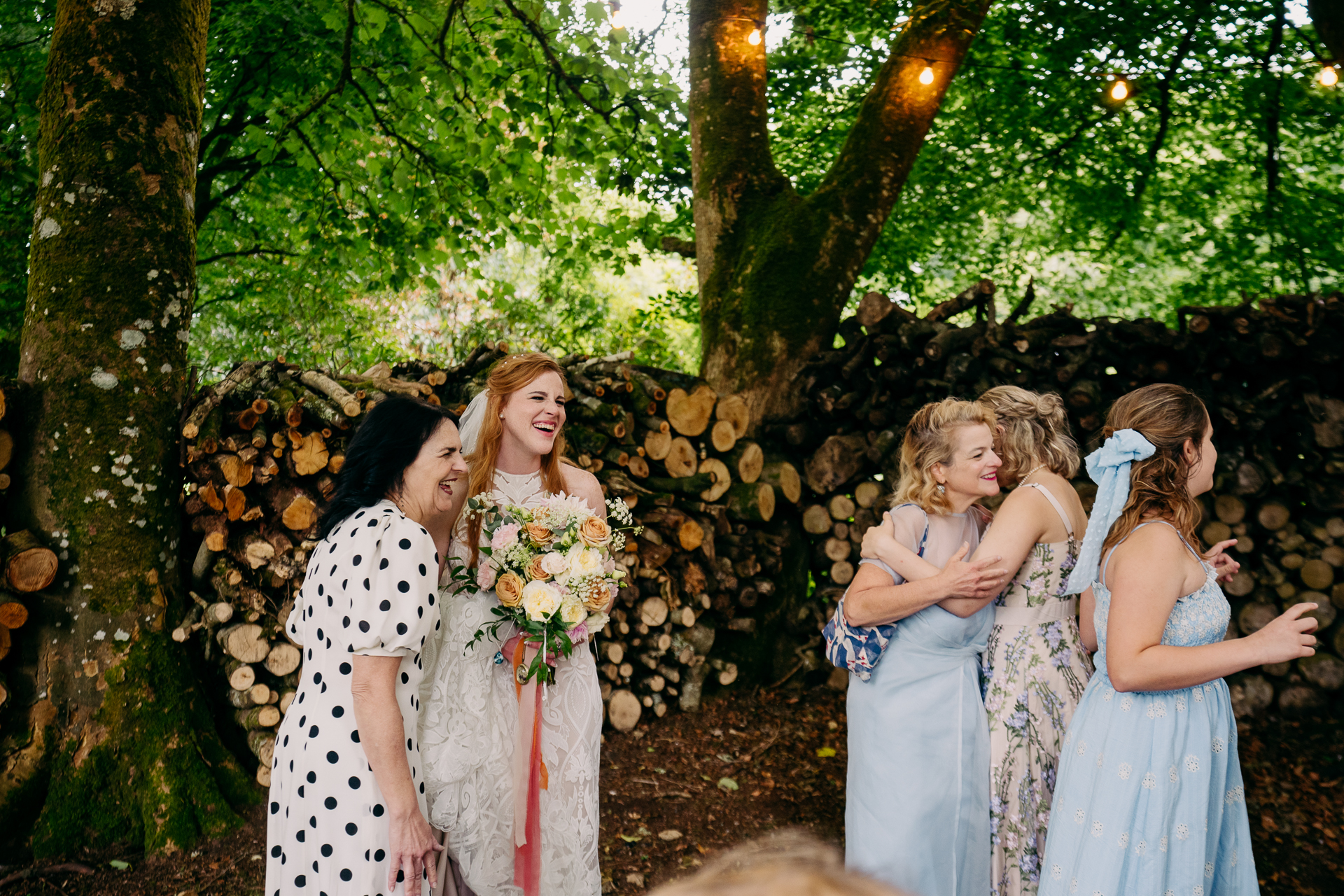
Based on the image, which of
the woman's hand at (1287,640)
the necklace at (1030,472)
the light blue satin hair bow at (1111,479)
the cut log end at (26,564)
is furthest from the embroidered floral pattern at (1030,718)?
the cut log end at (26,564)

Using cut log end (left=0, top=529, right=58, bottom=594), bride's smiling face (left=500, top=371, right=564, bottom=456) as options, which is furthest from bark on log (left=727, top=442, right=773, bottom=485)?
cut log end (left=0, top=529, right=58, bottom=594)

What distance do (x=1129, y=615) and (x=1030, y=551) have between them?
599 millimetres

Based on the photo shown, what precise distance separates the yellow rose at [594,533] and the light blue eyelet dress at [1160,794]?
1560 mm

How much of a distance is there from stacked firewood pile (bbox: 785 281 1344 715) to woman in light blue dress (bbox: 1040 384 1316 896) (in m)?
2.06

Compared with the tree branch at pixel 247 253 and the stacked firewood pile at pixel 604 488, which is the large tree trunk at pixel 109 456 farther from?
the tree branch at pixel 247 253

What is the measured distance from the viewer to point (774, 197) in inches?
251

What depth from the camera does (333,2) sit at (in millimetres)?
5984

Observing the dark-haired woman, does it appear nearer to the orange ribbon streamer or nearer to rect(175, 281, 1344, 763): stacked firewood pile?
the orange ribbon streamer

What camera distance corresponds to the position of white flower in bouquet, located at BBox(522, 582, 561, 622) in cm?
262

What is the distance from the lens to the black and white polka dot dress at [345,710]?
6.84 feet

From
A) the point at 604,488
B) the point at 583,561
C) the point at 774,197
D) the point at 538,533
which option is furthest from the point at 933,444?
the point at 774,197

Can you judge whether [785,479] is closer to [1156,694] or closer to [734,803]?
[734,803]

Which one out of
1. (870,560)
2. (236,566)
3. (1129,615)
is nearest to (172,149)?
(236,566)

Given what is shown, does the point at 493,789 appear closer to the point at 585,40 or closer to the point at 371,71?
the point at 585,40
